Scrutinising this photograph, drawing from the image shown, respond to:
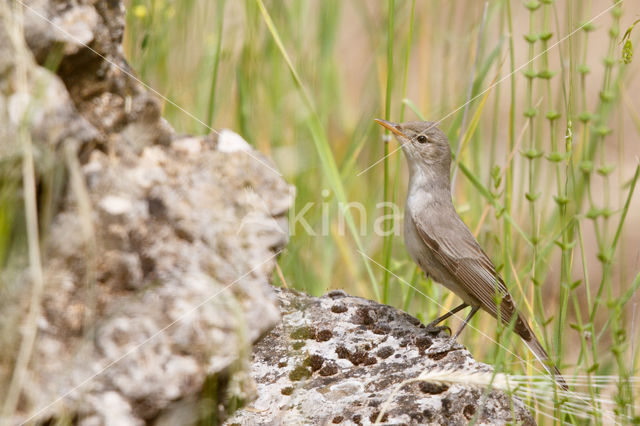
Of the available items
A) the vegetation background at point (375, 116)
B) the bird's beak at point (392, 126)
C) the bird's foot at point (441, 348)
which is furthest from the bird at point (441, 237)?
the bird's foot at point (441, 348)

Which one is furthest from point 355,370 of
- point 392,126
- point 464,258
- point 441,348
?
point 392,126

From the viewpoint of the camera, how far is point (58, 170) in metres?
2.28

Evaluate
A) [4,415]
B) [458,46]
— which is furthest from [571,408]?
[458,46]

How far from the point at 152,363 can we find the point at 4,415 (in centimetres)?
41

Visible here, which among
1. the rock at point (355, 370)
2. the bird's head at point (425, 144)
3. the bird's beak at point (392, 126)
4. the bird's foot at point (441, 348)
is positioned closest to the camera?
the rock at point (355, 370)

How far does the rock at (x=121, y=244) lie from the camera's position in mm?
2180

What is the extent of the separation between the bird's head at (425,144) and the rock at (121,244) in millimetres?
2006

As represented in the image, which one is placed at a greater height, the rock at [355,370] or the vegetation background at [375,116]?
the vegetation background at [375,116]

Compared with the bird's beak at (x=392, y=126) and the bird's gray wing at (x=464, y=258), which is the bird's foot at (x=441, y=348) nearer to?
the bird's gray wing at (x=464, y=258)

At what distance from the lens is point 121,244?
92.1 inches

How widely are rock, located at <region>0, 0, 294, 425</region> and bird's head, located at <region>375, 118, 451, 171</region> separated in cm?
201

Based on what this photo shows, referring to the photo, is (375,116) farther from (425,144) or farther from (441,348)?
(441,348)

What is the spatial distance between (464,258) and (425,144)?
77 cm

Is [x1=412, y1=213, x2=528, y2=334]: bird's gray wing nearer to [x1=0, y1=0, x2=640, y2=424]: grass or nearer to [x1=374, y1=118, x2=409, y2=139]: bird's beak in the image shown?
[x1=0, y1=0, x2=640, y2=424]: grass
